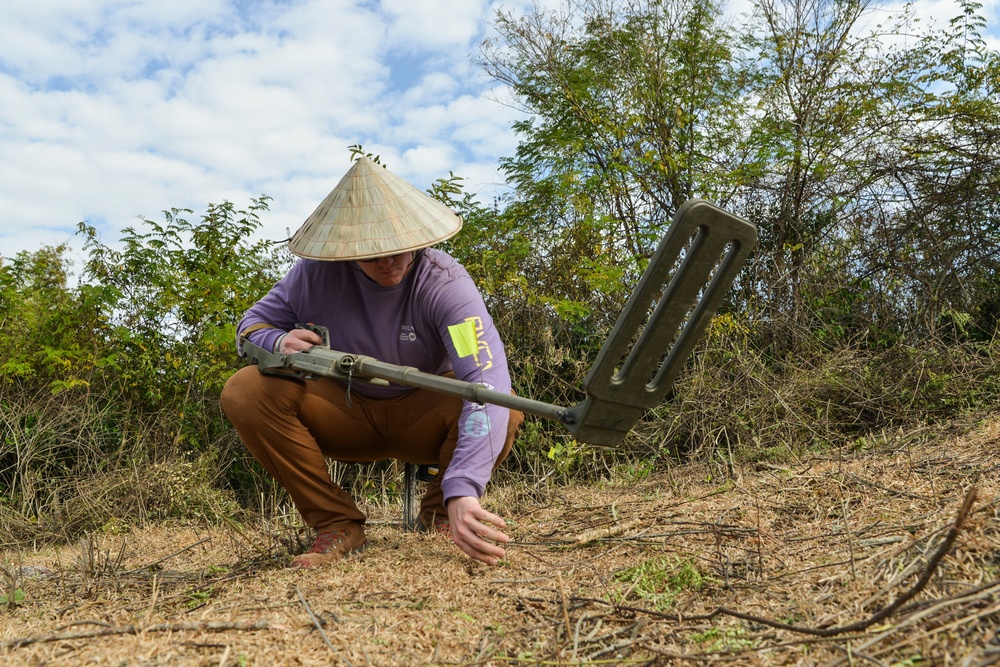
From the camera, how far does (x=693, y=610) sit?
7.00 feet

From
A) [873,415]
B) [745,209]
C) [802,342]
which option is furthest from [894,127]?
[873,415]

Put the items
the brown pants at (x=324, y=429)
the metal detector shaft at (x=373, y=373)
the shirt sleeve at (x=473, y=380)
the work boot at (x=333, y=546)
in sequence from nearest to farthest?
the metal detector shaft at (x=373, y=373), the shirt sleeve at (x=473, y=380), the work boot at (x=333, y=546), the brown pants at (x=324, y=429)

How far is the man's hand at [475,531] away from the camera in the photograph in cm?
254

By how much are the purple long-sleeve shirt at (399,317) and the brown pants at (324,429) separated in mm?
108

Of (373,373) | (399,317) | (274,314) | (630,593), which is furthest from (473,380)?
(274,314)

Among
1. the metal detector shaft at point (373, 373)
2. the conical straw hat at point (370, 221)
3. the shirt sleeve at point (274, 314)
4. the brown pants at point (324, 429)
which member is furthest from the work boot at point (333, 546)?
the conical straw hat at point (370, 221)

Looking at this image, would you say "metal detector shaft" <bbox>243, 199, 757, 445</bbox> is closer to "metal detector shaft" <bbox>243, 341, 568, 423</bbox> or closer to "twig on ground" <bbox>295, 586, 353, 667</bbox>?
"metal detector shaft" <bbox>243, 341, 568, 423</bbox>

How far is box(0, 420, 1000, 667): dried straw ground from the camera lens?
1813mm

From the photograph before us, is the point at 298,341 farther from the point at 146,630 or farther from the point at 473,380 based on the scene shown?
the point at 146,630

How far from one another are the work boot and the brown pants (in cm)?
5

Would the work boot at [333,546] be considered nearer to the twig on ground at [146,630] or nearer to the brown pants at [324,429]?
the brown pants at [324,429]

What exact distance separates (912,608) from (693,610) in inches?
21.8

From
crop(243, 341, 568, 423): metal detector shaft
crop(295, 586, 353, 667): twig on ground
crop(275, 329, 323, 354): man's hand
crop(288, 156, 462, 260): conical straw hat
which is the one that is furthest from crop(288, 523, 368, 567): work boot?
crop(288, 156, 462, 260): conical straw hat

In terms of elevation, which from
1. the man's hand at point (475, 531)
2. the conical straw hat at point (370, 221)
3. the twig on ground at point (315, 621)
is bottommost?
the twig on ground at point (315, 621)
